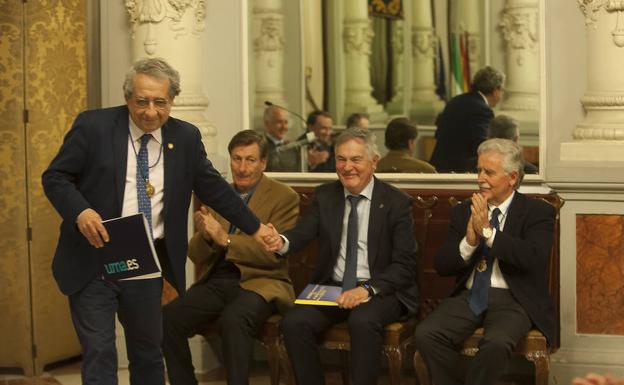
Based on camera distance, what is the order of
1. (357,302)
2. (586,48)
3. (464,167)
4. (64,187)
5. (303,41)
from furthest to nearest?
(303,41) → (464,167) → (586,48) → (357,302) → (64,187)

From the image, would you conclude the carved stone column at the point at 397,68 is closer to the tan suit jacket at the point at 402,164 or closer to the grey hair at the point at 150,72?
the tan suit jacket at the point at 402,164

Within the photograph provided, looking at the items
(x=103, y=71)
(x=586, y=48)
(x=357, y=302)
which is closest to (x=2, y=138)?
(x=103, y=71)

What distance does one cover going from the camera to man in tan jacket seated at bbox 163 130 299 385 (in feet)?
18.8

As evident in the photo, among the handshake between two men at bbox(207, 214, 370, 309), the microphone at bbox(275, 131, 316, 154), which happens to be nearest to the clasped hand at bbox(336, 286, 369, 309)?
the handshake between two men at bbox(207, 214, 370, 309)

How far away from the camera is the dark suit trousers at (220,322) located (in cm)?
570

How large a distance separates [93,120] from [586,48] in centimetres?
281

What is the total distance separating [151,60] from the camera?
4.79 metres

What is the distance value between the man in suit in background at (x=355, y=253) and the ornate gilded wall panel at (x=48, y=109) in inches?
67.5

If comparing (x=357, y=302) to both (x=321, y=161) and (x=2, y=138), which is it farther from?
(x=2, y=138)

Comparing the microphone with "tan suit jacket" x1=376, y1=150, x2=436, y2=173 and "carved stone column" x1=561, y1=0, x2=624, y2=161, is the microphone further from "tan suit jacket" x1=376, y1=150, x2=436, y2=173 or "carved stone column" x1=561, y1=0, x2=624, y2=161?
"carved stone column" x1=561, y1=0, x2=624, y2=161

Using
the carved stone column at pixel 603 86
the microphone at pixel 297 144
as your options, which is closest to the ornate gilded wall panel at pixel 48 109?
the microphone at pixel 297 144

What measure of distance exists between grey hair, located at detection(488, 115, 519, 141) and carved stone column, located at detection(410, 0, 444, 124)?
0.45 meters

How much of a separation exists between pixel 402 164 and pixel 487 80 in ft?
2.23

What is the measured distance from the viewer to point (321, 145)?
278 inches
